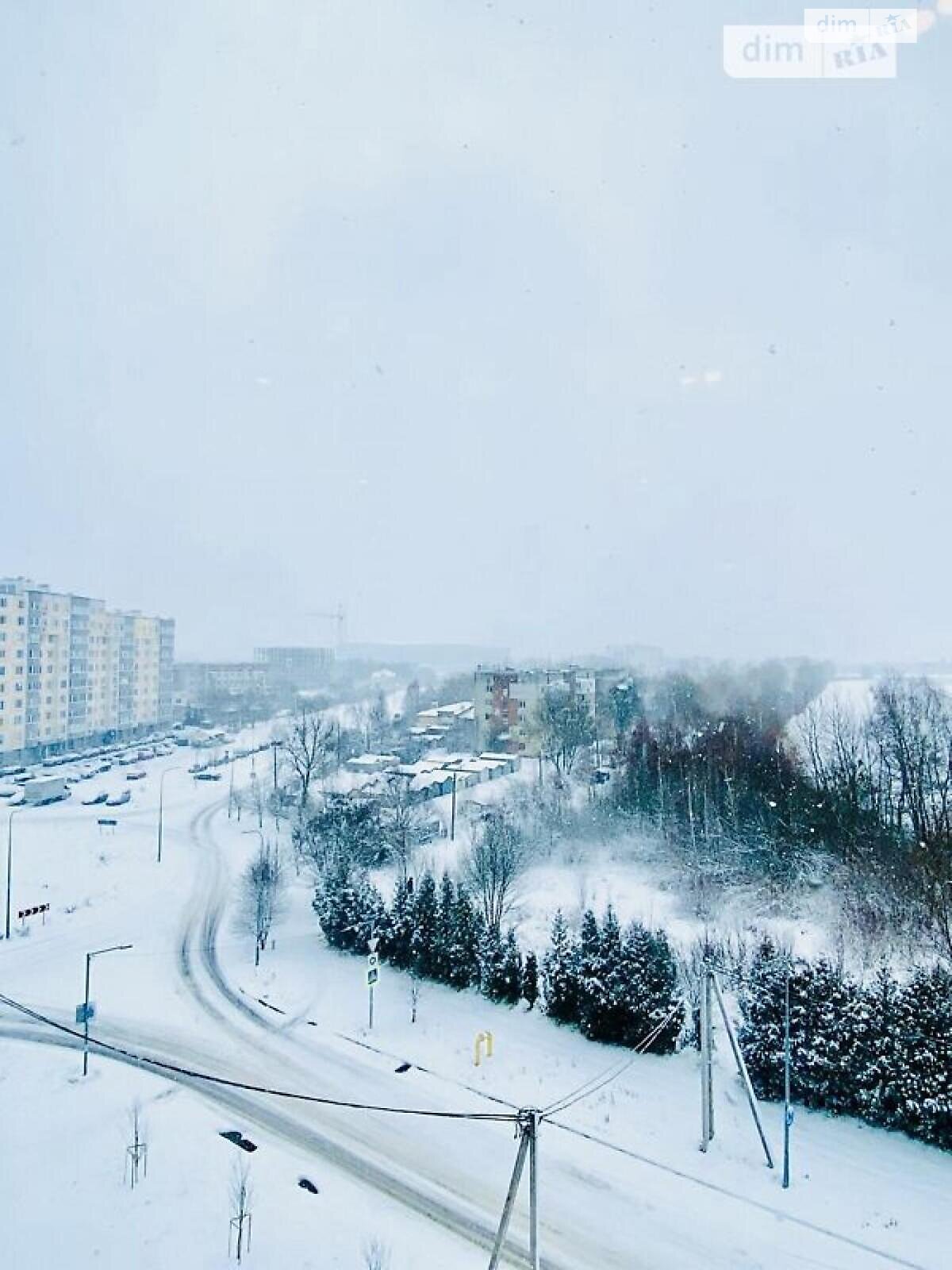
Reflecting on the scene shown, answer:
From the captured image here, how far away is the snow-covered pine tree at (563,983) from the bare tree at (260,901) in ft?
27.4

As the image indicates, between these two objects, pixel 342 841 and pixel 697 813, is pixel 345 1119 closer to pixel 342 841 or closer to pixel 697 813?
pixel 342 841

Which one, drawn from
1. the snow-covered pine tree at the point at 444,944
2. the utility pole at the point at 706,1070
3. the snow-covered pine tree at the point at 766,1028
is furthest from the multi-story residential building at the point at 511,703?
the utility pole at the point at 706,1070

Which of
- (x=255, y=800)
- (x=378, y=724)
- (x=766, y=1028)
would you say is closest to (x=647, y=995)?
(x=766, y=1028)

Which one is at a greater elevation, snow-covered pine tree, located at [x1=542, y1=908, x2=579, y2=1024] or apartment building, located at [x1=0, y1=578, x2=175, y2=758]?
apartment building, located at [x1=0, y1=578, x2=175, y2=758]

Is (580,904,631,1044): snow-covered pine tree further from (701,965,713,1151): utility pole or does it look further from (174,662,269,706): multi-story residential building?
(174,662,269,706): multi-story residential building

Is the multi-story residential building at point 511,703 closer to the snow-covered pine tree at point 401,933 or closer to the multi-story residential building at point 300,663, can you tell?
the snow-covered pine tree at point 401,933

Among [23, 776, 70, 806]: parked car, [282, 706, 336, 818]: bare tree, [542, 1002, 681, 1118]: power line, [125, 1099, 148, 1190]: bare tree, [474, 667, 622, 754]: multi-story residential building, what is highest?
[474, 667, 622, 754]: multi-story residential building

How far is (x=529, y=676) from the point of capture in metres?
53.9

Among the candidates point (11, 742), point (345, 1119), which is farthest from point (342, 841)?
point (11, 742)

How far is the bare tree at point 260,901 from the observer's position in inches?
818

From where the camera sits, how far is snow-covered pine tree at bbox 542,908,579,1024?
53.6 feet

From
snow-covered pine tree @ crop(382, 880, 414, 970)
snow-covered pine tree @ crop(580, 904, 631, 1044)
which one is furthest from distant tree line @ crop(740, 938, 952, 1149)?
snow-covered pine tree @ crop(382, 880, 414, 970)

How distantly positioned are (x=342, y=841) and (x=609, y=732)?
1247 inches

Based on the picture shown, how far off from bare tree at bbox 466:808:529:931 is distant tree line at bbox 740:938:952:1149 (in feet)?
25.4
